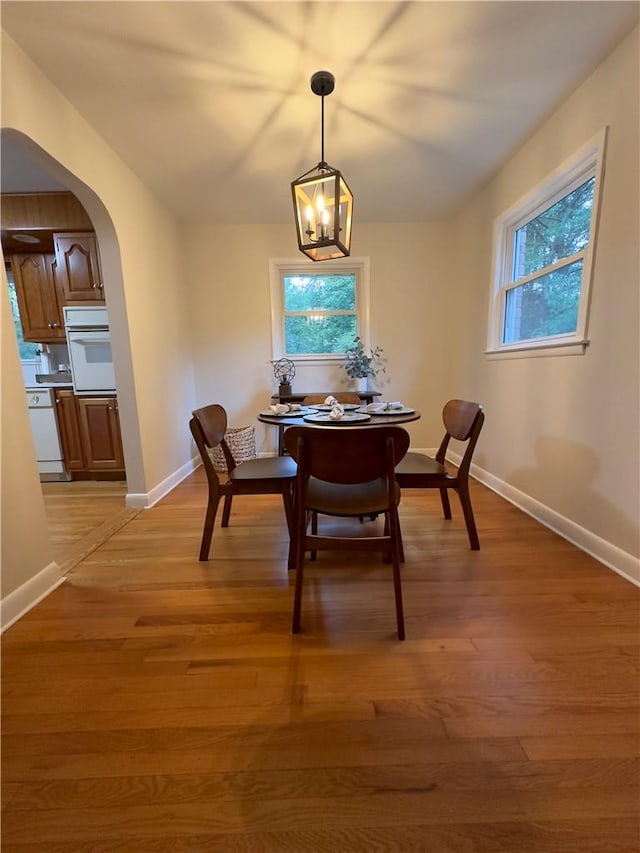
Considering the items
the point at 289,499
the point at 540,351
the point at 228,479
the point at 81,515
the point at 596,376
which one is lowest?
the point at 81,515

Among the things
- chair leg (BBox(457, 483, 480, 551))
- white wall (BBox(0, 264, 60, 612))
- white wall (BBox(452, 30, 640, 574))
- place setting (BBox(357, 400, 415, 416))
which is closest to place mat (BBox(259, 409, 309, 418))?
place setting (BBox(357, 400, 415, 416))

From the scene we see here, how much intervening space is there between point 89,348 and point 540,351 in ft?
11.3

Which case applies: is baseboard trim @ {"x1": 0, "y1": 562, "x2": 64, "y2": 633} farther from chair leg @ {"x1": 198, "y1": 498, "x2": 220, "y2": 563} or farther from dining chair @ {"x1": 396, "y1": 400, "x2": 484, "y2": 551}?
dining chair @ {"x1": 396, "y1": 400, "x2": 484, "y2": 551}

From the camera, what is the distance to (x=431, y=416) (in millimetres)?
3799

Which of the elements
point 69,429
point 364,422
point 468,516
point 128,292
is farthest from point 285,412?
point 69,429

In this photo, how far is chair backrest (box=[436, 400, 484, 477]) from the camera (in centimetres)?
173

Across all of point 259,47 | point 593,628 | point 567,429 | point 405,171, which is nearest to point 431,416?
point 567,429

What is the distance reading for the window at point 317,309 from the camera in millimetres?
3605

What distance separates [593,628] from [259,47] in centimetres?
285

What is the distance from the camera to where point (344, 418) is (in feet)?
5.71

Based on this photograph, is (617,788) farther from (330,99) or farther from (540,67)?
(330,99)

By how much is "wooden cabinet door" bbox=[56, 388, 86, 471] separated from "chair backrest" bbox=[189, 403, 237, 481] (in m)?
1.85

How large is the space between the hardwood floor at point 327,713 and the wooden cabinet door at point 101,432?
161cm

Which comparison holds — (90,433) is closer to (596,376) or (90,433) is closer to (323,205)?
(323,205)
